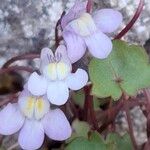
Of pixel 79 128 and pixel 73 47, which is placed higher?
pixel 73 47

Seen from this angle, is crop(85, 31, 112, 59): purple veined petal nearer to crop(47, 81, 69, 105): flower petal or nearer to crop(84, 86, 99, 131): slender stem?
crop(47, 81, 69, 105): flower petal

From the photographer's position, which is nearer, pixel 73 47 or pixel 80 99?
pixel 73 47

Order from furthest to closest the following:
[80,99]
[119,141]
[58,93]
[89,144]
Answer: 1. [80,99]
2. [119,141]
3. [89,144]
4. [58,93]

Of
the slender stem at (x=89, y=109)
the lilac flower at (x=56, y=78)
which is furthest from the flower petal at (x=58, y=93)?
the slender stem at (x=89, y=109)

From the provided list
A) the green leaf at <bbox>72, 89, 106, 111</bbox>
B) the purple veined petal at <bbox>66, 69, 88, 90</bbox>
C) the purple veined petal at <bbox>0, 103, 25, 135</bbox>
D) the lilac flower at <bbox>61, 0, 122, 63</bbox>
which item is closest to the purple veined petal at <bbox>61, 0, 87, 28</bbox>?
the lilac flower at <bbox>61, 0, 122, 63</bbox>

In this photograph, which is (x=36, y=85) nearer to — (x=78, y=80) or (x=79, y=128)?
(x=78, y=80)

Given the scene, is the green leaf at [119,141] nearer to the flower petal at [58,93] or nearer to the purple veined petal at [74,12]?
the flower petal at [58,93]

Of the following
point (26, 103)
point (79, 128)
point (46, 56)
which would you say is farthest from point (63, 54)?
point (79, 128)
